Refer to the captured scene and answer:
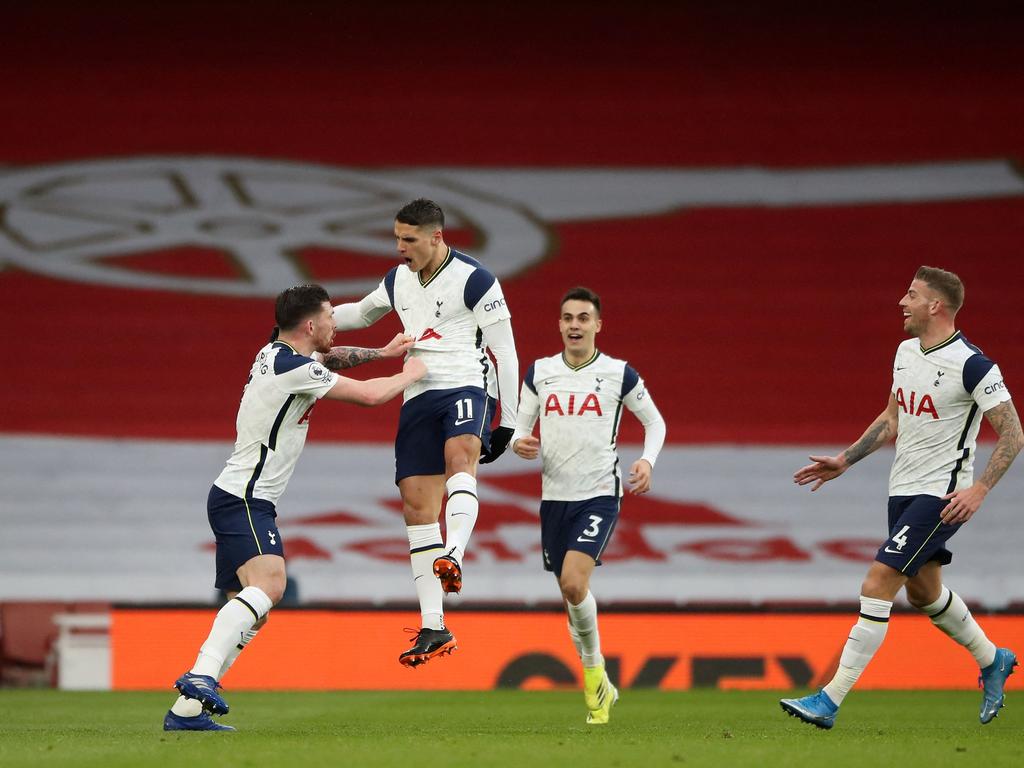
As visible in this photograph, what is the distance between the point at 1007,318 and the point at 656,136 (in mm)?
4277

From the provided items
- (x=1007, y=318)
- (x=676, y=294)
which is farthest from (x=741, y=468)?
(x=1007, y=318)

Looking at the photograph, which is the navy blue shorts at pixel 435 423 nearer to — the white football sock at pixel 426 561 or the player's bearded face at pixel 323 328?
the white football sock at pixel 426 561

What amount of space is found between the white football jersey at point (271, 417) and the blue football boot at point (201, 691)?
0.90 metres

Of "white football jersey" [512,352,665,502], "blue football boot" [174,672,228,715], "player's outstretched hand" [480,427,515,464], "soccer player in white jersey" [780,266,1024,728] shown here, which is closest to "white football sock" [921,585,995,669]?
"soccer player in white jersey" [780,266,1024,728]

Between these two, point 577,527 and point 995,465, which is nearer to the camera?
point 995,465

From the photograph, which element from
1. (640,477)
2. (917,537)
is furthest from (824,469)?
(640,477)

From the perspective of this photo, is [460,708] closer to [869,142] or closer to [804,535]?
[804,535]

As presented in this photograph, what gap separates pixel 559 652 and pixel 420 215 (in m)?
5.67

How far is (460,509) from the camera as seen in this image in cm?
735

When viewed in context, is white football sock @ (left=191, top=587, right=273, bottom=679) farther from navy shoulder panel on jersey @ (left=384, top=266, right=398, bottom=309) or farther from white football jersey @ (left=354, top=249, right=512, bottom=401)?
navy shoulder panel on jersey @ (left=384, top=266, right=398, bottom=309)

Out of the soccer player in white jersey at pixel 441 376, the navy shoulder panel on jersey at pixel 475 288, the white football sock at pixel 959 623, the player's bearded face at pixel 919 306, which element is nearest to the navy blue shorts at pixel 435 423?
the soccer player in white jersey at pixel 441 376

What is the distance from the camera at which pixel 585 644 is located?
8.58 m

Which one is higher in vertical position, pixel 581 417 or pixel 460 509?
pixel 581 417

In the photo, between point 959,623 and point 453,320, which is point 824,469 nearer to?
point 959,623
